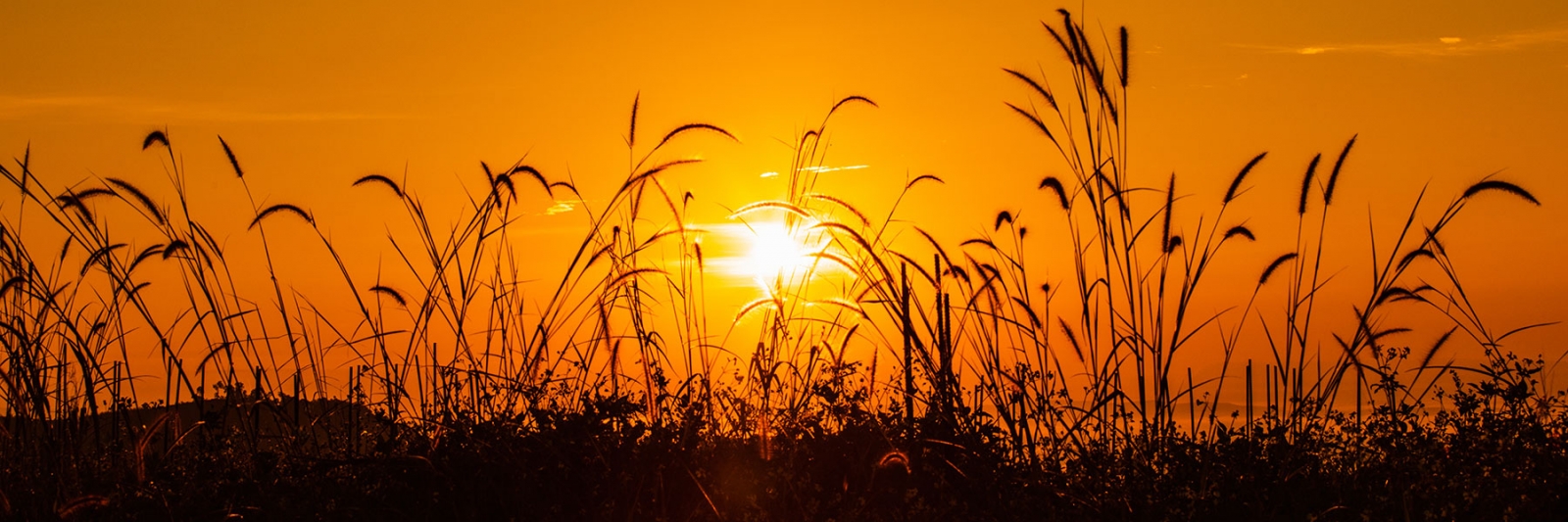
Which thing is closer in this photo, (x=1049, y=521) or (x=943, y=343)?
(x=1049, y=521)

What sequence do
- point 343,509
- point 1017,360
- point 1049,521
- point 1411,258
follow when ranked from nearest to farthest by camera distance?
point 1049,521
point 343,509
point 1411,258
point 1017,360

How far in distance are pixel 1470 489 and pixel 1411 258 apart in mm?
825

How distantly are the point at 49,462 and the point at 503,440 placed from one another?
160cm

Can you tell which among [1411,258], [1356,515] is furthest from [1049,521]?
[1411,258]

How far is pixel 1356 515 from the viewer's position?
3.65 metres

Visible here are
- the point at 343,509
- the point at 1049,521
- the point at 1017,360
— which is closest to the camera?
the point at 1049,521

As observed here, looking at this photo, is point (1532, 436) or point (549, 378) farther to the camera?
point (549, 378)

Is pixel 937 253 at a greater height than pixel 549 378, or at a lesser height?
greater

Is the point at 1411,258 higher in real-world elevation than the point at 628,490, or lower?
higher

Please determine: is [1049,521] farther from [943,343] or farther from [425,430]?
[425,430]

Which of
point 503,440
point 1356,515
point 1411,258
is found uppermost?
point 1411,258

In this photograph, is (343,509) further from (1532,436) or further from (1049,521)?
(1532,436)

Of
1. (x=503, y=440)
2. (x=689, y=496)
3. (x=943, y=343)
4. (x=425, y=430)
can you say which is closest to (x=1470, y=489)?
(x=943, y=343)

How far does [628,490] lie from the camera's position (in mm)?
3814
